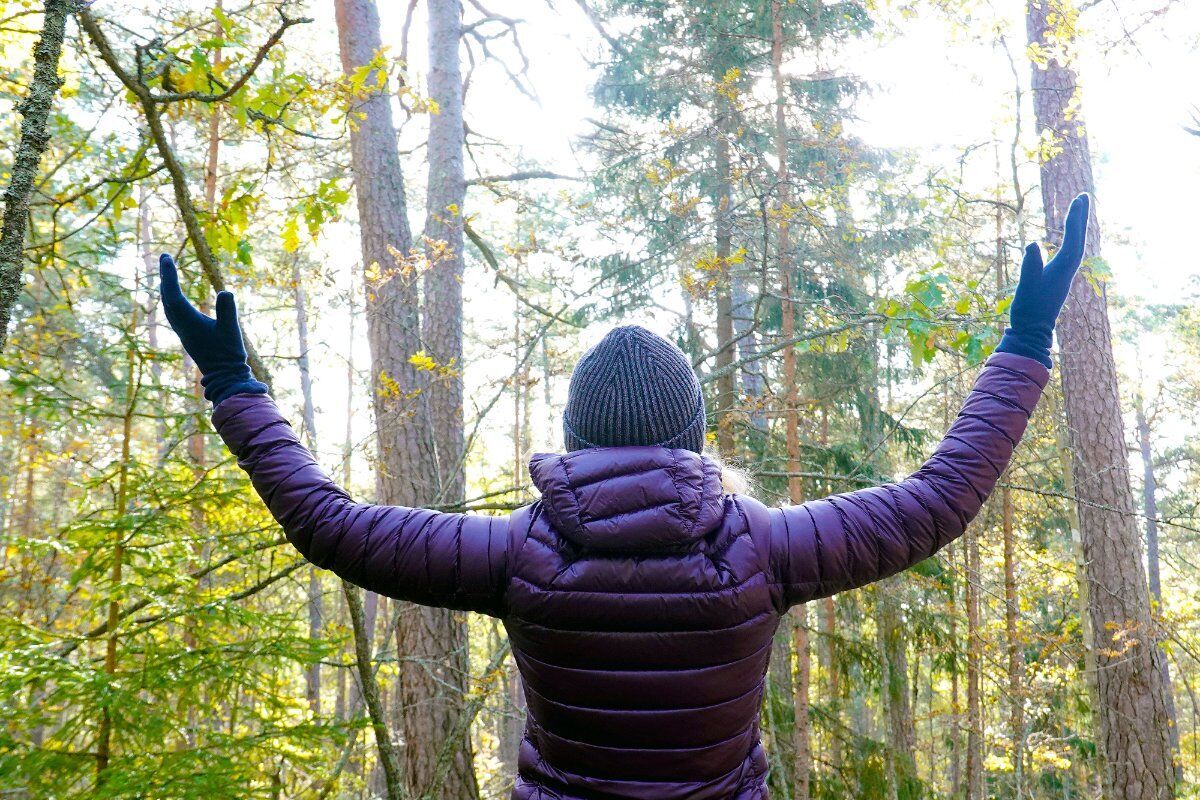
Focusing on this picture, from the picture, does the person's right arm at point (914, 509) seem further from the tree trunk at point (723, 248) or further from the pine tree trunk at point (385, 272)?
the tree trunk at point (723, 248)

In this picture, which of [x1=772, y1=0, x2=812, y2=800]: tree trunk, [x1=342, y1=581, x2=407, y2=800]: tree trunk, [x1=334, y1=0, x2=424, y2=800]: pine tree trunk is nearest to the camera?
[x1=342, y1=581, x2=407, y2=800]: tree trunk

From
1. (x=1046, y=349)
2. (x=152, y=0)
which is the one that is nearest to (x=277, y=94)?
(x=1046, y=349)

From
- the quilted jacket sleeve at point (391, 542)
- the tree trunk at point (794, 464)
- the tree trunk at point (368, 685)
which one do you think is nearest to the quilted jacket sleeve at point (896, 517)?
the quilted jacket sleeve at point (391, 542)

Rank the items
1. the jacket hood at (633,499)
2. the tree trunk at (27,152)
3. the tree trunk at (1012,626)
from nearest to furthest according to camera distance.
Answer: the jacket hood at (633,499) < the tree trunk at (27,152) < the tree trunk at (1012,626)

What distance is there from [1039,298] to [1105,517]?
19.7 ft

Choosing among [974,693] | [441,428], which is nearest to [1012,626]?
[974,693]

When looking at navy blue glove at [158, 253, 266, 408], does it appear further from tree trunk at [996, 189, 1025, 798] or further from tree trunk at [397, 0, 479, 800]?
tree trunk at [996, 189, 1025, 798]

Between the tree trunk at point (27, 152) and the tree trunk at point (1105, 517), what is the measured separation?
6421mm

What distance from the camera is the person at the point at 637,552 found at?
1311 mm

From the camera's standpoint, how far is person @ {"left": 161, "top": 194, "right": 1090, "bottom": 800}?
1.31 m

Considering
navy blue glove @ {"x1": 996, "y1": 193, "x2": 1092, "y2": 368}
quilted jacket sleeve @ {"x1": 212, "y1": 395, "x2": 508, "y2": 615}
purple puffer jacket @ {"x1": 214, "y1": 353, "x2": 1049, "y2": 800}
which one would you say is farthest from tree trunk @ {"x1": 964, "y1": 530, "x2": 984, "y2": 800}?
quilted jacket sleeve @ {"x1": 212, "y1": 395, "x2": 508, "y2": 615}

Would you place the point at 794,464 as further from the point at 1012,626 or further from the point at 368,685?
the point at 1012,626

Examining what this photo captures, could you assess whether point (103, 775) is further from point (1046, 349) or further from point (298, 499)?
point (1046, 349)

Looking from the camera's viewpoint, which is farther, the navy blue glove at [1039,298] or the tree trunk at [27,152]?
the tree trunk at [27,152]
